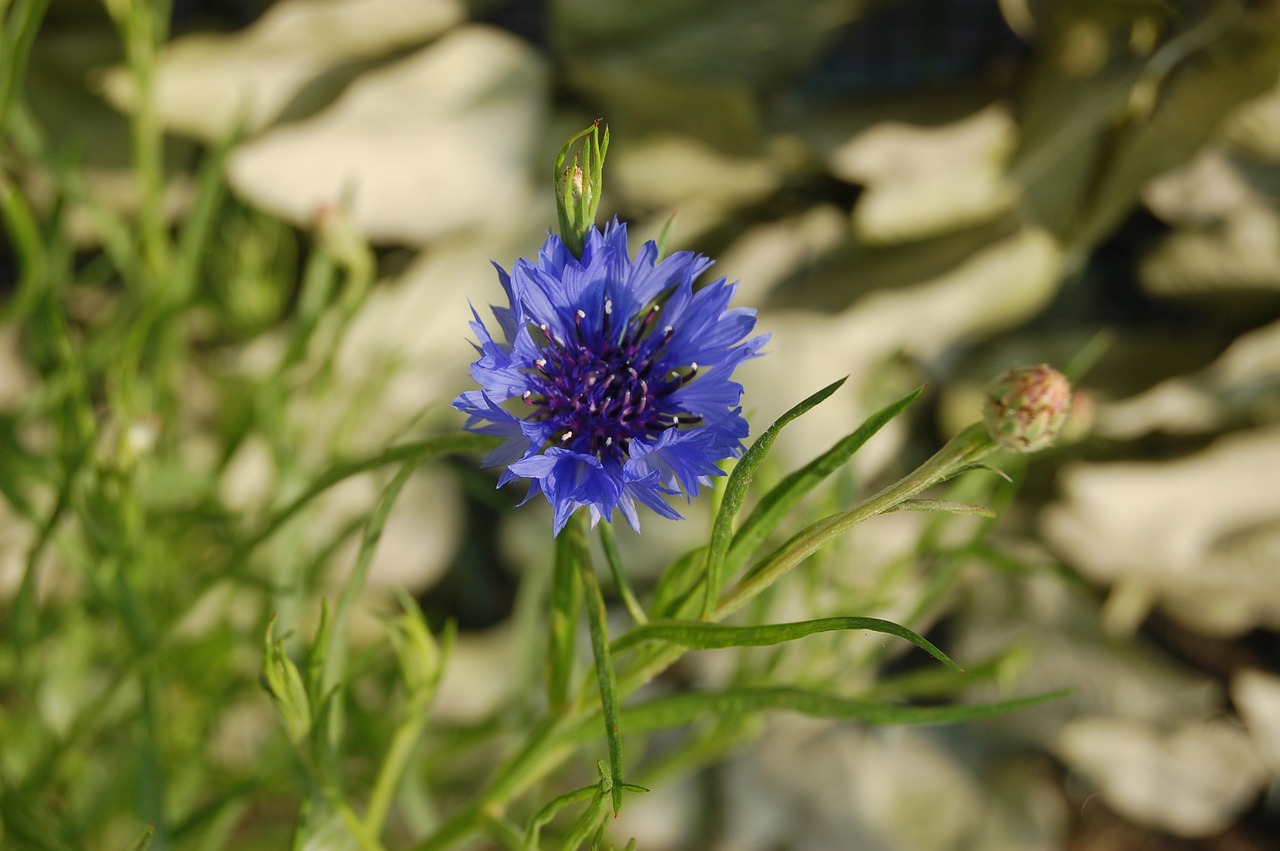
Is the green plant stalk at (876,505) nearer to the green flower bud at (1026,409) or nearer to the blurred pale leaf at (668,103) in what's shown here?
the green flower bud at (1026,409)

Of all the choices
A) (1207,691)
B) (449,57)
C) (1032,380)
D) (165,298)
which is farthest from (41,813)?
(1207,691)

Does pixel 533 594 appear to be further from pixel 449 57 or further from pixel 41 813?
pixel 449 57

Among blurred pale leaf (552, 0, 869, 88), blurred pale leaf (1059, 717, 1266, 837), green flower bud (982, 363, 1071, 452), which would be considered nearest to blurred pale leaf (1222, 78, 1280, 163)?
blurred pale leaf (552, 0, 869, 88)

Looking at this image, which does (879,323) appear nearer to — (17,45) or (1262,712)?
(1262,712)

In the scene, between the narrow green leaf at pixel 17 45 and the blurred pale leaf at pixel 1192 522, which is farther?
the blurred pale leaf at pixel 1192 522

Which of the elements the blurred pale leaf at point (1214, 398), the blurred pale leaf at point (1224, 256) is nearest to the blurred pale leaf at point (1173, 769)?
the blurred pale leaf at point (1214, 398)

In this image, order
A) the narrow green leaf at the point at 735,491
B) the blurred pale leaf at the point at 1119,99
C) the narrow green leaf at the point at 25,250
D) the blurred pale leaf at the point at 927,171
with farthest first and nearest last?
the blurred pale leaf at the point at 927,171 → the blurred pale leaf at the point at 1119,99 → the narrow green leaf at the point at 25,250 → the narrow green leaf at the point at 735,491

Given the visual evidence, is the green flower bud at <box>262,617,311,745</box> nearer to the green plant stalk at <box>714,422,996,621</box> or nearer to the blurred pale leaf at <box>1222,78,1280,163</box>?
the green plant stalk at <box>714,422,996,621</box>
